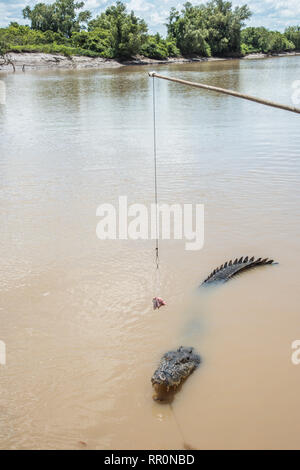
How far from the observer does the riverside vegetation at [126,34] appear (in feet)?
185

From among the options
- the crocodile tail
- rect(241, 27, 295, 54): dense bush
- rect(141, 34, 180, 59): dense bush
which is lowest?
the crocodile tail

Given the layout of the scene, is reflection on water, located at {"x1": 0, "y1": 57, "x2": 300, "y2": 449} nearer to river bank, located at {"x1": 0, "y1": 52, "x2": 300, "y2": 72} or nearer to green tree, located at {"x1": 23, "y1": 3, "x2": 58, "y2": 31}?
river bank, located at {"x1": 0, "y1": 52, "x2": 300, "y2": 72}

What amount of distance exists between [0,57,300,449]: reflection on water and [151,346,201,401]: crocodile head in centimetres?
12

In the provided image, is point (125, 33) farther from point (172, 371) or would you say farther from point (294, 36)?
point (172, 371)

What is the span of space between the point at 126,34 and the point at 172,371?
59902mm

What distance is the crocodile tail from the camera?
626 cm

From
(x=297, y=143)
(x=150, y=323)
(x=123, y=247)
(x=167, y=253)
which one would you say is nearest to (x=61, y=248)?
(x=123, y=247)

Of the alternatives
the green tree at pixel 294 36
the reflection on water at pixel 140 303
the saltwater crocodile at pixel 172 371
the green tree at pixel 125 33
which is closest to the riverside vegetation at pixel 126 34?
the green tree at pixel 125 33

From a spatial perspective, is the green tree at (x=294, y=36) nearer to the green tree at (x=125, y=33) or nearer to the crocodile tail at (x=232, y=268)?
the green tree at (x=125, y=33)

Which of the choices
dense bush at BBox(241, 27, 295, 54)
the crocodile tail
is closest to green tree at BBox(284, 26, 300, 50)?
dense bush at BBox(241, 27, 295, 54)

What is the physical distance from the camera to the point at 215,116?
58.9 ft

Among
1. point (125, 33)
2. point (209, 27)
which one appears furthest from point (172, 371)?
point (209, 27)

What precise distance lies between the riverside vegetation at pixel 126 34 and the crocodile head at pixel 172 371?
169ft
